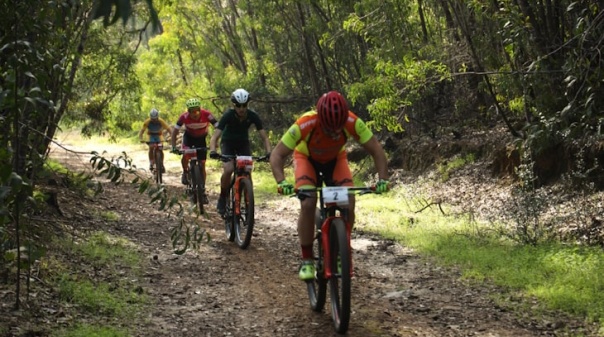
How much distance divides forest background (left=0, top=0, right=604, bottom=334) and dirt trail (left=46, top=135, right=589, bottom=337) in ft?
6.03

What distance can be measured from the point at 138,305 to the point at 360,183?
38.2 ft

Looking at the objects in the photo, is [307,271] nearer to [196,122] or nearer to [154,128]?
[196,122]

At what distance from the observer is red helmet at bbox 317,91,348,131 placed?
6.15 m

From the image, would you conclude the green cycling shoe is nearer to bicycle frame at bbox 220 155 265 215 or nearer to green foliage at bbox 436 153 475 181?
bicycle frame at bbox 220 155 265 215

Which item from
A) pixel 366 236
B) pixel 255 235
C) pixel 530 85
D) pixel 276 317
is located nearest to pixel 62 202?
pixel 255 235

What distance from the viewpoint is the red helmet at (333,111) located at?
6152 mm

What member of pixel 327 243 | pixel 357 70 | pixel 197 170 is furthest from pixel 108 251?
pixel 357 70

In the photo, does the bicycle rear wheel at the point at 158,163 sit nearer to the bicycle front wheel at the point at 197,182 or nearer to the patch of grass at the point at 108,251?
the bicycle front wheel at the point at 197,182

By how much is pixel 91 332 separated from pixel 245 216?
4.25m

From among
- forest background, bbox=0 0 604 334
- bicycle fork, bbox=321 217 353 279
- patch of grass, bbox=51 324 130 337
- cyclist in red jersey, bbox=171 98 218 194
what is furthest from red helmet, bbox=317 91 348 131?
cyclist in red jersey, bbox=171 98 218 194

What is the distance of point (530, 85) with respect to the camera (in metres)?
11.2

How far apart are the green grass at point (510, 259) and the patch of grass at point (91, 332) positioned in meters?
3.99

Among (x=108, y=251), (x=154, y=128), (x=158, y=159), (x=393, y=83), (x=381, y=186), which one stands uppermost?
(x=393, y=83)

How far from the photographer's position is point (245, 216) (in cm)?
977
